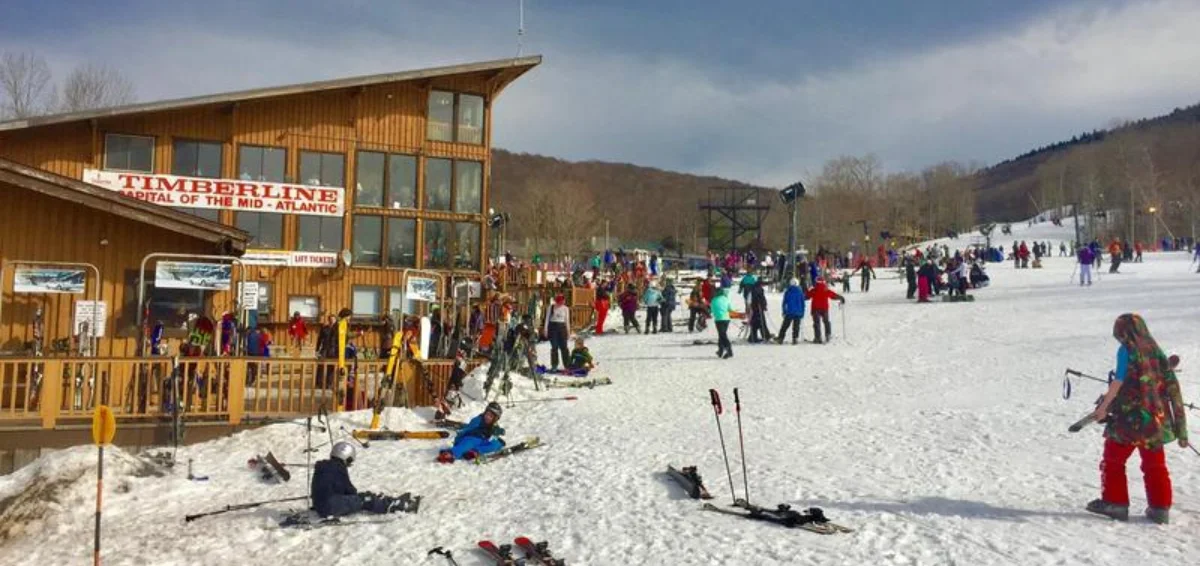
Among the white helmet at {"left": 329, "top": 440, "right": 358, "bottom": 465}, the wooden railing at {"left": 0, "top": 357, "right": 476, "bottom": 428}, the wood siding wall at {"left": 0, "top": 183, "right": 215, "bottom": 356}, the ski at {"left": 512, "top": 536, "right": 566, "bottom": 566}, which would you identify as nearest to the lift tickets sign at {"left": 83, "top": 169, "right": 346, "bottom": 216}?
the wood siding wall at {"left": 0, "top": 183, "right": 215, "bottom": 356}

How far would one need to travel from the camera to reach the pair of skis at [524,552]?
6.70 metres

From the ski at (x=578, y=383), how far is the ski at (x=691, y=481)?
6733 mm

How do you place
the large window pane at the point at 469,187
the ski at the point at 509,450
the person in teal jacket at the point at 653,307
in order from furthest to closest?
the large window pane at the point at 469,187 < the person in teal jacket at the point at 653,307 < the ski at the point at 509,450

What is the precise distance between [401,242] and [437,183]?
238cm

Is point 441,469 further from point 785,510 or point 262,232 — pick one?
point 262,232

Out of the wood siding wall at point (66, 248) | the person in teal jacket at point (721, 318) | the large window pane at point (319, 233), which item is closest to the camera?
the wood siding wall at point (66, 248)

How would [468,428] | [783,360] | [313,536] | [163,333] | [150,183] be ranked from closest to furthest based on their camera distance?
[313,536], [468,428], [163,333], [783,360], [150,183]

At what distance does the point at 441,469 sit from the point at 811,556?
5465 millimetres

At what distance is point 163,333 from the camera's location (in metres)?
16.7

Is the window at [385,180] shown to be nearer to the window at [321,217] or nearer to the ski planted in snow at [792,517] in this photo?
the window at [321,217]

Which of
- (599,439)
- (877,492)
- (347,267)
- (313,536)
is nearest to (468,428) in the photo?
(599,439)

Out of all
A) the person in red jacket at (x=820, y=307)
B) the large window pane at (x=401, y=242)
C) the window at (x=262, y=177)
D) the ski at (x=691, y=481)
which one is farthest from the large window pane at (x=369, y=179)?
the ski at (x=691, y=481)

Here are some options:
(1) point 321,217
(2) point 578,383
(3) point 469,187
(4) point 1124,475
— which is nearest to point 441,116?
(3) point 469,187

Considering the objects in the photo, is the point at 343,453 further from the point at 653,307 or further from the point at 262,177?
the point at 262,177
